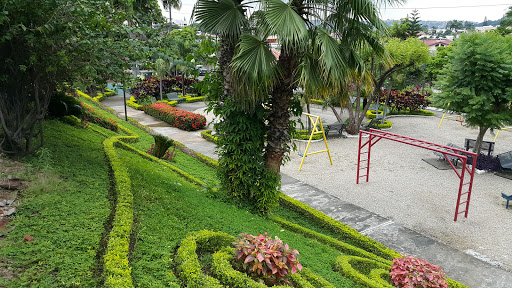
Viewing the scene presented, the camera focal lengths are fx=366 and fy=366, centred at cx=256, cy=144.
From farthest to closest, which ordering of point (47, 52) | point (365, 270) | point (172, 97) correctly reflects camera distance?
point (172, 97) < point (365, 270) < point (47, 52)

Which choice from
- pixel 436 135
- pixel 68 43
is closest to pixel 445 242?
pixel 68 43

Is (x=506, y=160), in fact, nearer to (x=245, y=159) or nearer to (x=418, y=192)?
(x=418, y=192)

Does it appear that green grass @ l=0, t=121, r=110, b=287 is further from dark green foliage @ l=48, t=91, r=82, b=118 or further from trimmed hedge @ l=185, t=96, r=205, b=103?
trimmed hedge @ l=185, t=96, r=205, b=103

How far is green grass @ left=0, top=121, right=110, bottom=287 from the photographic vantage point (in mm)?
4195

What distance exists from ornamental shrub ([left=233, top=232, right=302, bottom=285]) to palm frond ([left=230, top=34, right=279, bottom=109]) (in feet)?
10.4

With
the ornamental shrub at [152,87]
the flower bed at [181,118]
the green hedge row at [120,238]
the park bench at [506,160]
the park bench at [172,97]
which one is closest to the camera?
the green hedge row at [120,238]

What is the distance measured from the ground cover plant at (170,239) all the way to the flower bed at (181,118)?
29.7ft

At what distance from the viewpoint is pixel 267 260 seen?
4.85 metres

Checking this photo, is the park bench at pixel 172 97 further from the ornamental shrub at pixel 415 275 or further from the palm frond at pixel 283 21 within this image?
the ornamental shrub at pixel 415 275

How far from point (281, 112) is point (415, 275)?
161 inches

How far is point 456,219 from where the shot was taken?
9.95 metres

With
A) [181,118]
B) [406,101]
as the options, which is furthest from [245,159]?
[406,101]

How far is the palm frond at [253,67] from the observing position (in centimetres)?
700

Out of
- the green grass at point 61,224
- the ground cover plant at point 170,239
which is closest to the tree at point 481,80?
the ground cover plant at point 170,239
